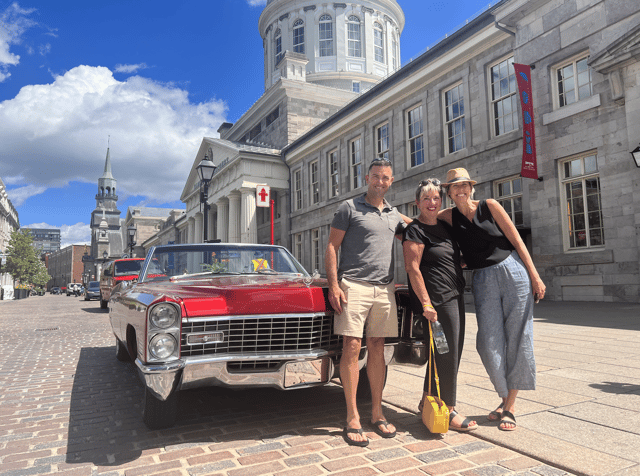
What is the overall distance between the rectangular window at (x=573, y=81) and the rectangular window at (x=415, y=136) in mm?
6837

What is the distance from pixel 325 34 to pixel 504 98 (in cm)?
3668

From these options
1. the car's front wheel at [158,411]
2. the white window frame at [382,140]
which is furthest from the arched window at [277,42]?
the car's front wheel at [158,411]

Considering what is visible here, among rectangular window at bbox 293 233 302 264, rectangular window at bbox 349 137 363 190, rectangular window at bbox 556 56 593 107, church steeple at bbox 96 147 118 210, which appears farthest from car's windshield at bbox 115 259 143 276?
church steeple at bbox 96 147 118 210

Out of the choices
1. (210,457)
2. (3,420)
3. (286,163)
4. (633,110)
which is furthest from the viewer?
(286,163)

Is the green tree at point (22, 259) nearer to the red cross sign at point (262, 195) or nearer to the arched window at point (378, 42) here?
the arched window at point (378, 42)

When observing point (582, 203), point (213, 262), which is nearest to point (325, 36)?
point (582, 203)

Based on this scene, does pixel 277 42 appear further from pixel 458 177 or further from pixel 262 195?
pixel 458 177

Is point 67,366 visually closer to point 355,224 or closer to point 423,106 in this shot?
point 355,224

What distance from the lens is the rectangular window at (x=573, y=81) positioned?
43.2ft

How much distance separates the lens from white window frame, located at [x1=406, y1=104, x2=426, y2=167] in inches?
799

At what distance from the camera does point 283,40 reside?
49969 millimetres

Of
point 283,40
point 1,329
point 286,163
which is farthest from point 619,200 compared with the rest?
point 283,40

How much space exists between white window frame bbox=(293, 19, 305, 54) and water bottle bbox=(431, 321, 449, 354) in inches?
1945

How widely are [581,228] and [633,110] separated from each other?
3.13 meters
